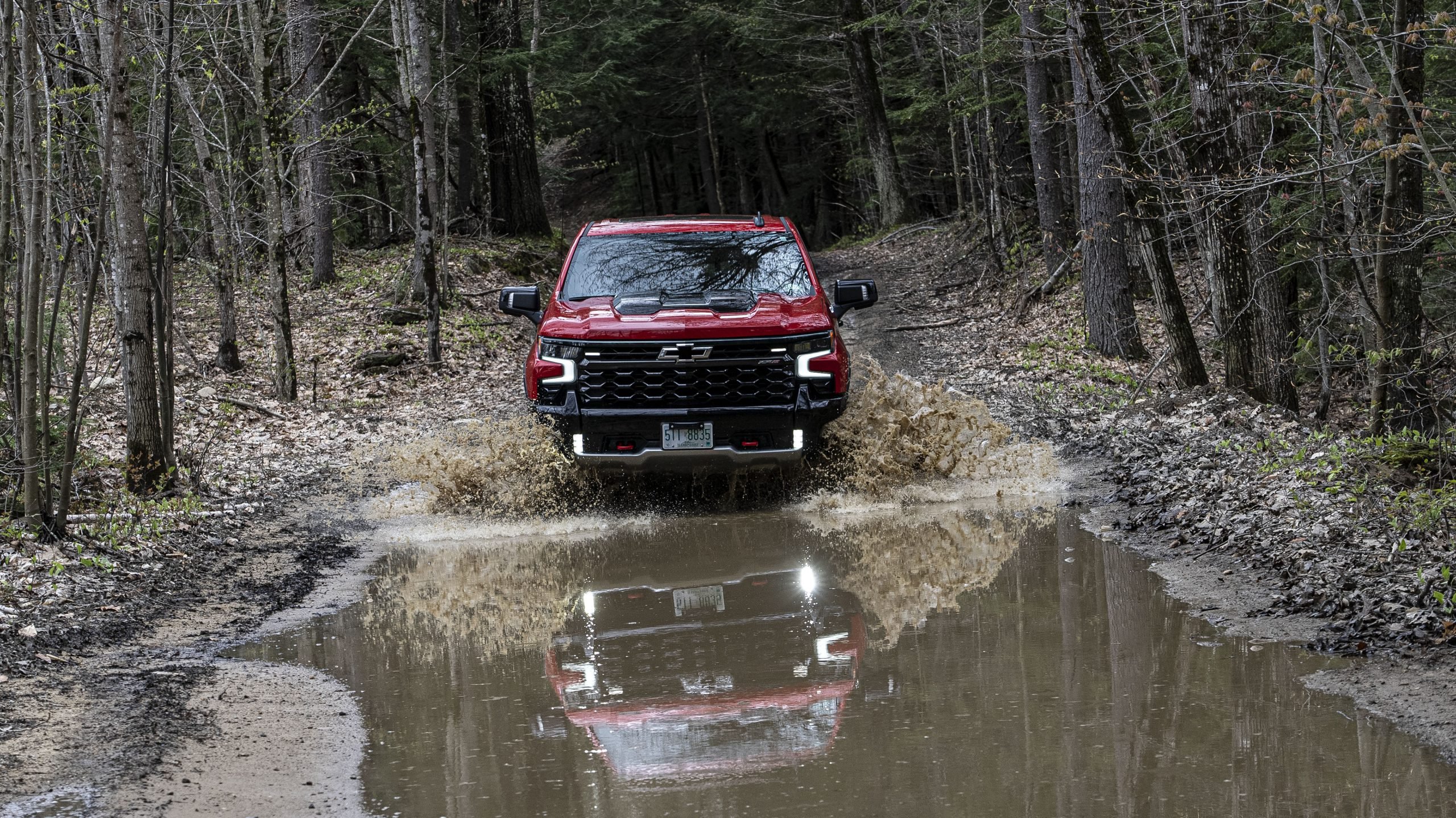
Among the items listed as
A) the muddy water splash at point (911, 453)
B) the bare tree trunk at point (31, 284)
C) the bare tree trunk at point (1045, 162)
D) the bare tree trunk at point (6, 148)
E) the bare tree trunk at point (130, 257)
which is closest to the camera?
the bare tree trunk at point (6, 148)

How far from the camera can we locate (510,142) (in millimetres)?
26672

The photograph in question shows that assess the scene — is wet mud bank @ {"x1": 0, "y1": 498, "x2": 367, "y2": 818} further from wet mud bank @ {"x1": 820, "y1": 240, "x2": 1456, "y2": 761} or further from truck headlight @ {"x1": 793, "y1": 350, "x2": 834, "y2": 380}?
wet mud bank @ {"x1": 820, "y1": 240, "x2": 1456, "y2": 761}

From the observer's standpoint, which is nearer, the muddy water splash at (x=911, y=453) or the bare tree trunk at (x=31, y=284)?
the bare tree trunk at (x=31, y=284)

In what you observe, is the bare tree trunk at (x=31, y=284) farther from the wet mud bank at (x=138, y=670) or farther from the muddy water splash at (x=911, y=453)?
the muddy water splash at (x=911, y=453)

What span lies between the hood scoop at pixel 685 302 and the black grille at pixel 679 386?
1.53ft

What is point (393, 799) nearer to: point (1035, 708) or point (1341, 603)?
point (1035, 708)

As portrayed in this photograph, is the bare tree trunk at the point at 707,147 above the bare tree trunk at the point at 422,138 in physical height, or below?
above

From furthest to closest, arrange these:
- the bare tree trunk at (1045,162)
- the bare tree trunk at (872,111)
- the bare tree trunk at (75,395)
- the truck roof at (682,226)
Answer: the bare tree trunk at (872,111) < the bare tree trunk at (1045,162) < the truck roof at (682,226) < the bare tree trunk at (75,395)

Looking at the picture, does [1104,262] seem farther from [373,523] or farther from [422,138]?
[373,523]

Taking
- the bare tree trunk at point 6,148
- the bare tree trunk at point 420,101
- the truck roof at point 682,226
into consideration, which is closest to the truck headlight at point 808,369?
the truck roof at point 682,226

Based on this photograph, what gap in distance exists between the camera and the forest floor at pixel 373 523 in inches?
188

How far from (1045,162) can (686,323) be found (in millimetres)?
13676

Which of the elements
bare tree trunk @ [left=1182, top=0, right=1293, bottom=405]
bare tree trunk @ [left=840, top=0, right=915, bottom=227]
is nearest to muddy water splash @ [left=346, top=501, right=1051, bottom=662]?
bare tree trunk @ [left=1182, top=0, right=1293, bottom=405]

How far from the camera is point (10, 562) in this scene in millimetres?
6953
